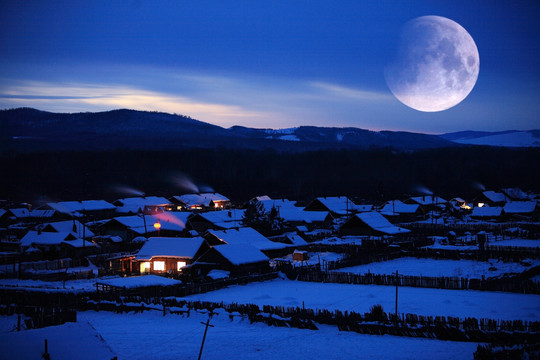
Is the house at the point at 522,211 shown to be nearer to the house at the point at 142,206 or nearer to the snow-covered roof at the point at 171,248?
the house at the point at 142,206

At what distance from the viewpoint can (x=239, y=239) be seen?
122 feet

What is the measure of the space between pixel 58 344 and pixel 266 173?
132 meters

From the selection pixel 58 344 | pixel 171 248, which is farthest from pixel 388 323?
pixel 171 248

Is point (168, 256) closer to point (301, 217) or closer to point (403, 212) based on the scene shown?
point (301, 217)

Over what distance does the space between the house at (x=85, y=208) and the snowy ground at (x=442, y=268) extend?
41.6 m

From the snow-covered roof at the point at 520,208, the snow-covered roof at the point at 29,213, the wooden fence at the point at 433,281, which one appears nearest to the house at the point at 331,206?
Answer: the snow-covered roof at the point at 520,208

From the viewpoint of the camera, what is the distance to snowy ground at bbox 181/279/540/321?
22203 mm

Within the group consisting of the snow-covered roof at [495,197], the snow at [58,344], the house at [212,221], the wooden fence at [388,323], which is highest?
the snow at [58,344]

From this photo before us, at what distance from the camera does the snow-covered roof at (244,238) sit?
36.2 metres

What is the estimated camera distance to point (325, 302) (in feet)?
79.6

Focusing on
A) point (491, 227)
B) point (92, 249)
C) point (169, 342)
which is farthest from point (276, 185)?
point (169, 342)

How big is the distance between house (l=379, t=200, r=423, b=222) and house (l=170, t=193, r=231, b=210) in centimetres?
2349

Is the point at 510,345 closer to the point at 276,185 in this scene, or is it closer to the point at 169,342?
the point at 169,342

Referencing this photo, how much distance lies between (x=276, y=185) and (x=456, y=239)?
79792mm
